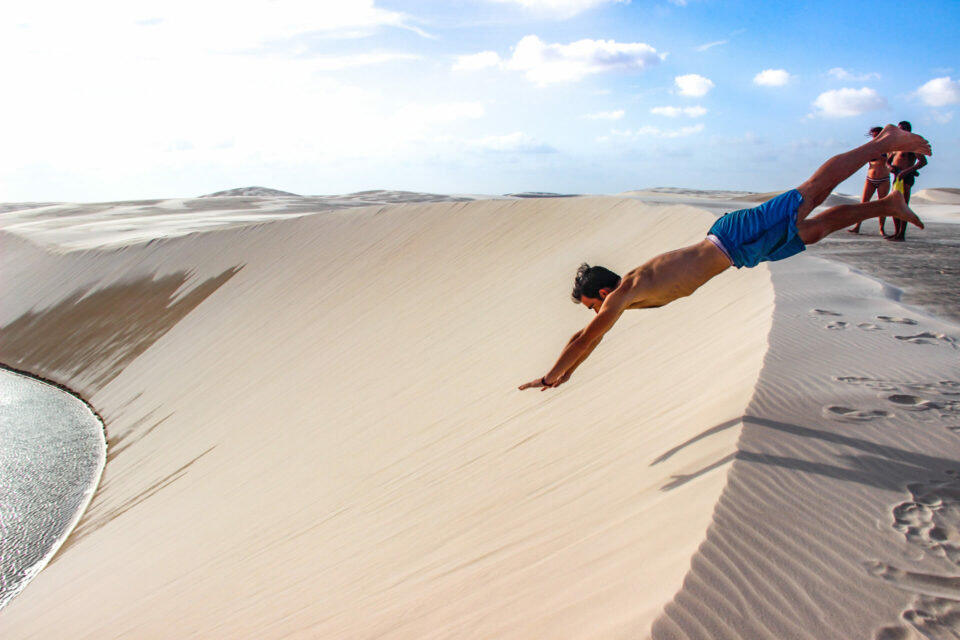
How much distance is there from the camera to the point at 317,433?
22.9 feet

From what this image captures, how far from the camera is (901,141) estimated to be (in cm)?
388

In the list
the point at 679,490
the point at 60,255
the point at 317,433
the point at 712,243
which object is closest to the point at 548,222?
the point at 317,433

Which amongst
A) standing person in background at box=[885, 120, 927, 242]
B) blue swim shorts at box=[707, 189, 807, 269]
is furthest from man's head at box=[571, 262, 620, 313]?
standing person in background at box=[885, 120, 927, 242]

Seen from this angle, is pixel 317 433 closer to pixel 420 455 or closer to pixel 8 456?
pixel 420 455

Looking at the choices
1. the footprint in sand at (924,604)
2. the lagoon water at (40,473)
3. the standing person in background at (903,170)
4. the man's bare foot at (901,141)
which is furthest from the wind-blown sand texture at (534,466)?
the standing person in background at (903,170)

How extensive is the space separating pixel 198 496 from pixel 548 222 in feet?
23.3

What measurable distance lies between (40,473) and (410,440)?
19.9 ft

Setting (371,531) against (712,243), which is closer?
(712,243)

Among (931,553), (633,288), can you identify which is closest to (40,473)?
(633,288)

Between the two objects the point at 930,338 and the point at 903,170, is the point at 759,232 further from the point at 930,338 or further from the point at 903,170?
the point at 903,170

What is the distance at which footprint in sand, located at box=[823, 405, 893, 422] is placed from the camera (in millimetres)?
3021

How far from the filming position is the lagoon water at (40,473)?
6949mm

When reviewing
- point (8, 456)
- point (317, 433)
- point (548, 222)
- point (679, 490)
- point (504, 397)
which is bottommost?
point (8, 456)

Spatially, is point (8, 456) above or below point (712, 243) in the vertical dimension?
below
